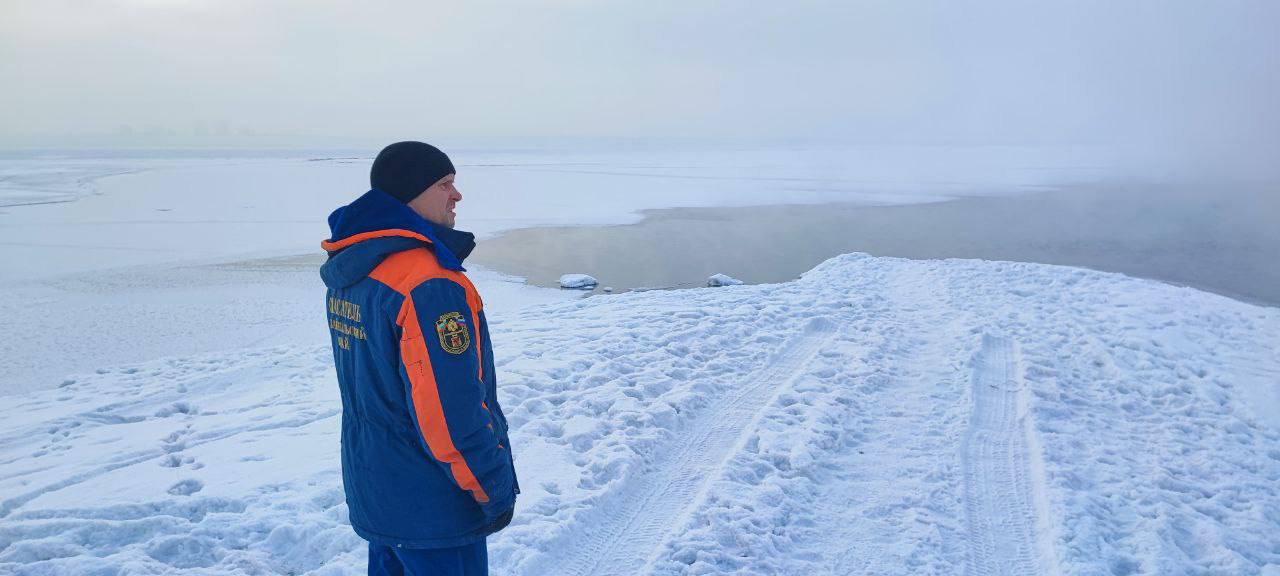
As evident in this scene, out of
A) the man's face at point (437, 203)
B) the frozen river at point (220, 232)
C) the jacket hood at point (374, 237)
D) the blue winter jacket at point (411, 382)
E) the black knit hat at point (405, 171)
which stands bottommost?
the frozen river at point (220, 232)

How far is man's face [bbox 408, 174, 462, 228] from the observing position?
2.48m

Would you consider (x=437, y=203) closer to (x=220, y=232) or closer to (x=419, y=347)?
(x=419, y=347)

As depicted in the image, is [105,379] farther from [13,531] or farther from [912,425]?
[912,425]

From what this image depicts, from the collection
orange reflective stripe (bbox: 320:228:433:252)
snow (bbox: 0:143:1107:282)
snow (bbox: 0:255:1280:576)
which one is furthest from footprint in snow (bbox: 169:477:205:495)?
snow (bbox: 0:143:1107:282)

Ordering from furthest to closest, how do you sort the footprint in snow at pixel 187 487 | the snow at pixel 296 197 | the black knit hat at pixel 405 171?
the snow at pixel 296 197
the footprint in snow at pixel 187 487
the black knit hat at pixel 405 171

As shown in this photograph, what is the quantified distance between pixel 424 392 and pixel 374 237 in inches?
19.8

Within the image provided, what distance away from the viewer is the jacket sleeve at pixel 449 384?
7.49 ft

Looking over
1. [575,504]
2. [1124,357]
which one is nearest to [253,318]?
[575,504]

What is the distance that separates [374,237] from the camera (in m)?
2.33

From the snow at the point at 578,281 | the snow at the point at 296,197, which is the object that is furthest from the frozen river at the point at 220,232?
the snow at the point at 578,281

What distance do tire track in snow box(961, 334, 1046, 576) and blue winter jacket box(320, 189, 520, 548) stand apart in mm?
2925

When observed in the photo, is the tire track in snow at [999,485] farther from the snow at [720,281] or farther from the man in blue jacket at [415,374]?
the snow at [720,281]

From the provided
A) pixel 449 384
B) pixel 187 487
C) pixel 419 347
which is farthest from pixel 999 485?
pixel 187 487

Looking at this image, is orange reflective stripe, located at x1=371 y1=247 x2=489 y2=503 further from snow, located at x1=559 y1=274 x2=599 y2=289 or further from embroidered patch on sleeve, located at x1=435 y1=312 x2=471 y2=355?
snow, located at x1=559 y1=274 x2=599 y2=289
